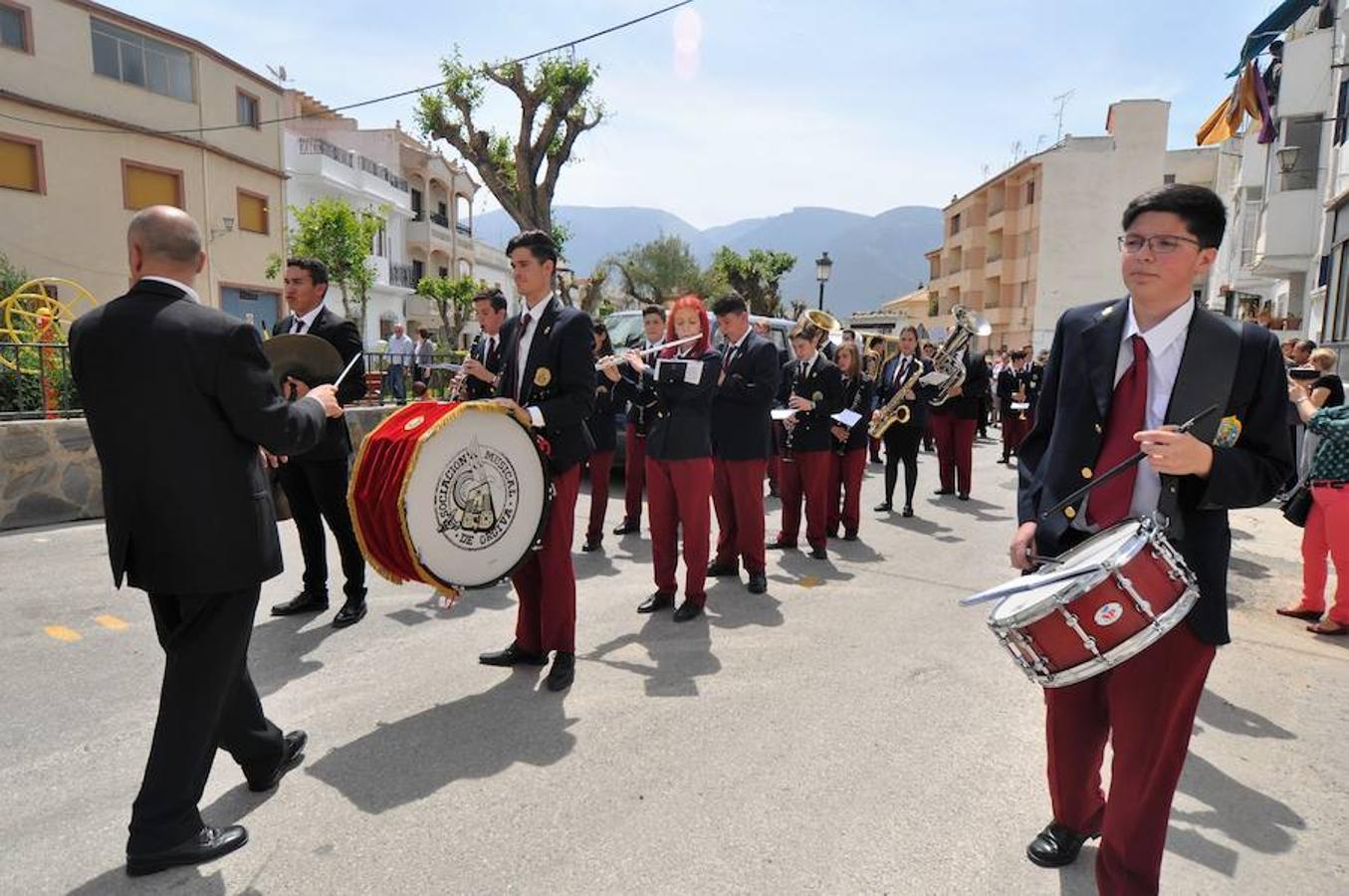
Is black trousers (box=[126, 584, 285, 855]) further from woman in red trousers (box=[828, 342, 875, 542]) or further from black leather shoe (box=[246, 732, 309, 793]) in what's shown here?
woman in red trousers (box=[828, 342, 875, 542])

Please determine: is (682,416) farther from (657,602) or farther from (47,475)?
(47,475)

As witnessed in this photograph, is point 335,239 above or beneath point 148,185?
beneath

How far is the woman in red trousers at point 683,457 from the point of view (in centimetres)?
526

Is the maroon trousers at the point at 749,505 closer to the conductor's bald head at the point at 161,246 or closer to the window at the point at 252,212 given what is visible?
the conductor's bald head at the point at 161,246

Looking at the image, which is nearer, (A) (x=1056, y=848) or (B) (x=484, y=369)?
(A) (x=1056, y=848)

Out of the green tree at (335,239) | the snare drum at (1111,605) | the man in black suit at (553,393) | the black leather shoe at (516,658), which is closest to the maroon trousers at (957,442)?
the man in black suit at (553,393)

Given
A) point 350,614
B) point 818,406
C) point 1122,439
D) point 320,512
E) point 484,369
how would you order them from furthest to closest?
point 818,406, point 320,512, point 350,614, point 484,369, point 1122,439

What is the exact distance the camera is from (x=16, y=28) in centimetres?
1814

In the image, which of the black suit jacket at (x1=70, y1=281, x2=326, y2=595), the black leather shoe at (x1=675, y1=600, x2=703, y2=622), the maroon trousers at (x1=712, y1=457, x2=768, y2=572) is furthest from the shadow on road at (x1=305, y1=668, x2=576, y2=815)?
the maroon trousers at (x1=712, y1=457, x2=768, y2=572)

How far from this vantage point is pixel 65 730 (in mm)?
3592

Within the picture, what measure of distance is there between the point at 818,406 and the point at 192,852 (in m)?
5.32

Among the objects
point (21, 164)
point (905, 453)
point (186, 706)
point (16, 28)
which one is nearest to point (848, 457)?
point (905, 453)

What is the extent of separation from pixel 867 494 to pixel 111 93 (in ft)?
68.7

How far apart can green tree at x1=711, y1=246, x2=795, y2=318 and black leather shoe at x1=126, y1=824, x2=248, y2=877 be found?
3440 cm
